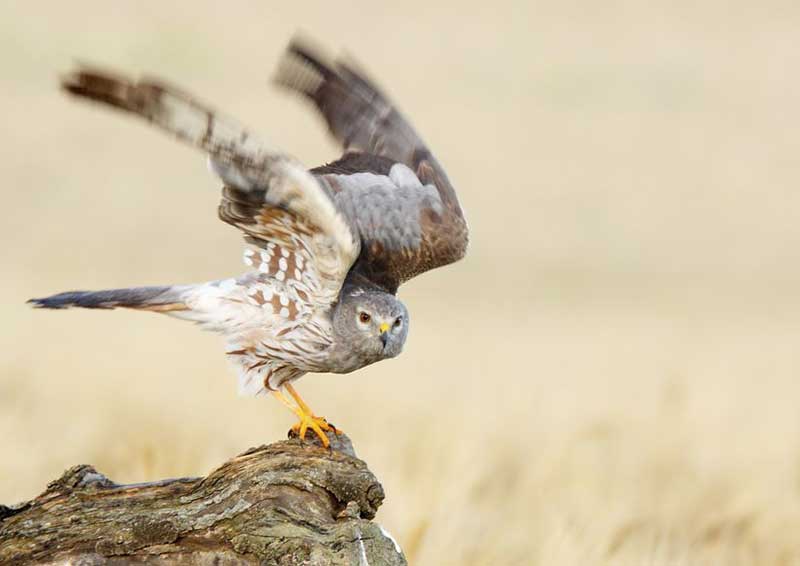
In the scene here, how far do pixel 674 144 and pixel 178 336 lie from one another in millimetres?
17138

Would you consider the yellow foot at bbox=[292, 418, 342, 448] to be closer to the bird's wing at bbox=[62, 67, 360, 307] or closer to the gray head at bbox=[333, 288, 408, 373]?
the gray head at bbox=[333, 288, 408, 373]

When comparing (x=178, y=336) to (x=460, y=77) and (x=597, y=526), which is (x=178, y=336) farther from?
(x=460, y=77)

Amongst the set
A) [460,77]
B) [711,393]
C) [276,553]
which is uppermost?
[276,553]

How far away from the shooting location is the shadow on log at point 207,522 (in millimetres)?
4559

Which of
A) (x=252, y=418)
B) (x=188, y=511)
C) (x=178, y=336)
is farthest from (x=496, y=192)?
(x=188, y=511)

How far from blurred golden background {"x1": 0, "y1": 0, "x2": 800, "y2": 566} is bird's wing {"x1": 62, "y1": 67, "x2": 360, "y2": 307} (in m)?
1.19

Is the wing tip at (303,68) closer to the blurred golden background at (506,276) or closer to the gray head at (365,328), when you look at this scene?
the blurred golden background at (506,276)

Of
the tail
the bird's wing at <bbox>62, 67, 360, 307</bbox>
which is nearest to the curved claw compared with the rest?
the bird's wing at <bbox>62, 67, 360, 307</bbox>

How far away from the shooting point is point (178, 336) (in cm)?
1222

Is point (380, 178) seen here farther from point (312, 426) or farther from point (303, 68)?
point (312, 426)

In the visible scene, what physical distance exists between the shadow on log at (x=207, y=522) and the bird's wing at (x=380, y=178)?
1.43 metres

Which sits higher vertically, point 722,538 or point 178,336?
point 722,538

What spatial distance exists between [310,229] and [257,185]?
37 cm

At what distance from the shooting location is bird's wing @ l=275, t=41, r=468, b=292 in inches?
255
